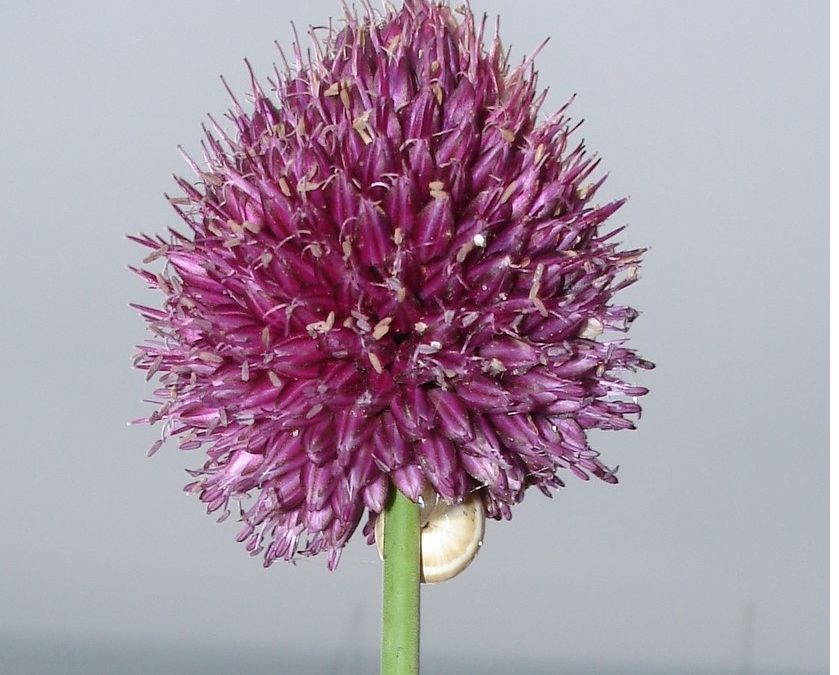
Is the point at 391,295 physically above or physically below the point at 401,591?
above

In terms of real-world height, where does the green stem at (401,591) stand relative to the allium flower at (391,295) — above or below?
below

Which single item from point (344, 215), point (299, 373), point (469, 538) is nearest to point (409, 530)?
point (469, 538)

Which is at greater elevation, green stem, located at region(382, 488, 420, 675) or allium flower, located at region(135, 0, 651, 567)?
allium flower, located at region(135, 0, 651, 567)

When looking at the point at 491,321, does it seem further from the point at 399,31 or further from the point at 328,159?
the point at 399,31
